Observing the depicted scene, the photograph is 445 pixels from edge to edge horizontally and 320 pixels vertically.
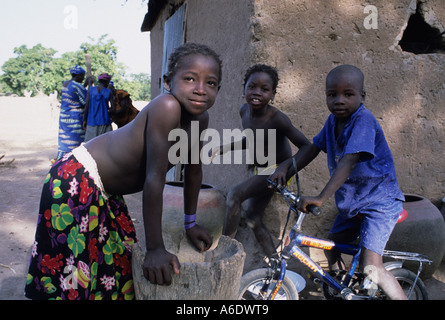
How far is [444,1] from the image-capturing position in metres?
3.14

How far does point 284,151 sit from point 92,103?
451 centimetres

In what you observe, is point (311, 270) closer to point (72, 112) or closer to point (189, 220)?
point (189, 220)

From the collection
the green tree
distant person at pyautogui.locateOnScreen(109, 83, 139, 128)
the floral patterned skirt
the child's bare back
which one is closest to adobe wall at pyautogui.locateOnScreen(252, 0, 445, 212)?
the child's bare back

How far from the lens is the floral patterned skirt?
1.48 meters

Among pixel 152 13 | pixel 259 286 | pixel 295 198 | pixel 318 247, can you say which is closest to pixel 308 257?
pixel 318 247

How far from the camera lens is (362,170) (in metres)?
2.13

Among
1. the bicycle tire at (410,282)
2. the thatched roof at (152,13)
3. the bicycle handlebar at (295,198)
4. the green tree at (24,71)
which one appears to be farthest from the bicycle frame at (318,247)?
the green tree at (24,71)

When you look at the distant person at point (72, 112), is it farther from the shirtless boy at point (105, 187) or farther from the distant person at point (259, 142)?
the shirtless boy at point (105, 187)

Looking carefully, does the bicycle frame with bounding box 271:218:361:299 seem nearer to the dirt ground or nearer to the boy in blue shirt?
the boy in blue shirt

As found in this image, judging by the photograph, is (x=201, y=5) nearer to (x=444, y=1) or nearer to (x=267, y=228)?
(x=444, y=1)

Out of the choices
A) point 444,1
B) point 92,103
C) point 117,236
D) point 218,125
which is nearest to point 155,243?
point 117,236

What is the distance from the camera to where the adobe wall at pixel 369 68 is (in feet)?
9.55

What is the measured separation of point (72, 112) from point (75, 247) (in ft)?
18.0

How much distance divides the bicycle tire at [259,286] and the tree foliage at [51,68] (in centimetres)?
2447
